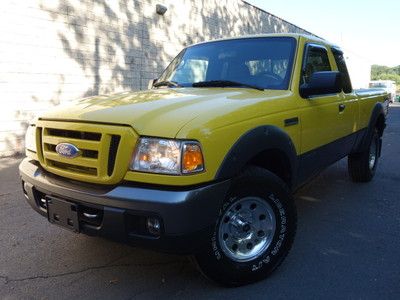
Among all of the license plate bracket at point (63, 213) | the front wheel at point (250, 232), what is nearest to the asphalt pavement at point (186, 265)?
the front wheel at point (250, 232)

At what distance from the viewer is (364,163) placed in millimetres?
5785

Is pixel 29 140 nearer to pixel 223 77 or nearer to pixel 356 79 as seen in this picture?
pixel 223 77

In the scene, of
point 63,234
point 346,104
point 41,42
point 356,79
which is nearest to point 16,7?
point 41,42

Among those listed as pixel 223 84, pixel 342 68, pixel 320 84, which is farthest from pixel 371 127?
pixel 223 84

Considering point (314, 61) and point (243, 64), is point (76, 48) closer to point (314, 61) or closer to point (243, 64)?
point (243, 64)

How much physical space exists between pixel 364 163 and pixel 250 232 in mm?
3327

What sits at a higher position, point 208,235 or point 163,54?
point 163,54

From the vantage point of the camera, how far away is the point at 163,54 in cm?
1140

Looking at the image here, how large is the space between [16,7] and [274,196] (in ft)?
21.4

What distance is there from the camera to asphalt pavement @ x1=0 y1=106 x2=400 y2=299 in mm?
2963

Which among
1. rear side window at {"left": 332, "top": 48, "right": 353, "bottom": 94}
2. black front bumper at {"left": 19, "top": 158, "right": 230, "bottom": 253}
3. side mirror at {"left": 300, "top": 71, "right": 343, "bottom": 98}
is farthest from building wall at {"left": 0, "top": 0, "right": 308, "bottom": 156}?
side mirror at {"left": 300, "top": 71, "right": 343, "bottom": 98}

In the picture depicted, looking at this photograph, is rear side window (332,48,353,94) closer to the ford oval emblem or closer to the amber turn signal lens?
the amber turn signal lens

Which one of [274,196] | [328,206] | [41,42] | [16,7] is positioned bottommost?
[328,206]

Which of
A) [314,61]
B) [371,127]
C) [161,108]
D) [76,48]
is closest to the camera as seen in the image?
[161,108]
